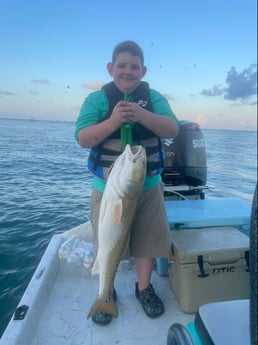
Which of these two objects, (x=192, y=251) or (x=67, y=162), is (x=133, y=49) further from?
(x=67, y=162)

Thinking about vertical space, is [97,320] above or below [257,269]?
below

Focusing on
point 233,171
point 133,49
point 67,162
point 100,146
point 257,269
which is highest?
point 133,49

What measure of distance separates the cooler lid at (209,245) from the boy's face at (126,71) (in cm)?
147

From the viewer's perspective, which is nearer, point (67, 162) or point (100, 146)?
point (100, 146)

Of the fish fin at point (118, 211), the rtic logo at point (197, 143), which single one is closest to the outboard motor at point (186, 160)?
the rtic logo at point (197, 143)

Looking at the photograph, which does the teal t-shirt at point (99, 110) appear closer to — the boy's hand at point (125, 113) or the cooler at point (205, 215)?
the boy's hand at point (125, 113)

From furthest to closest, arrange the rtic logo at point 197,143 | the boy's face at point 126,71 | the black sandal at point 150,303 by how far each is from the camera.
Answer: the rtic logo at point 197,143
the black sandal at point 150,303
the boy's face at point 126,71

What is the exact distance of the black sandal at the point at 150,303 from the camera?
275cm

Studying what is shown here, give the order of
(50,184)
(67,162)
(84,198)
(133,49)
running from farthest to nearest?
(67,162) → (50,184) → (84,198) → (133,49)

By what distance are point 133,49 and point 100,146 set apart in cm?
82

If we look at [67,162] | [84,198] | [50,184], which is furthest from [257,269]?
[67,162]

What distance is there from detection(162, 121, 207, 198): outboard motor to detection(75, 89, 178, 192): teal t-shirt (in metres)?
2.26

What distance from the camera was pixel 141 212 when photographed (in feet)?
8.87

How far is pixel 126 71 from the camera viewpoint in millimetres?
2449
